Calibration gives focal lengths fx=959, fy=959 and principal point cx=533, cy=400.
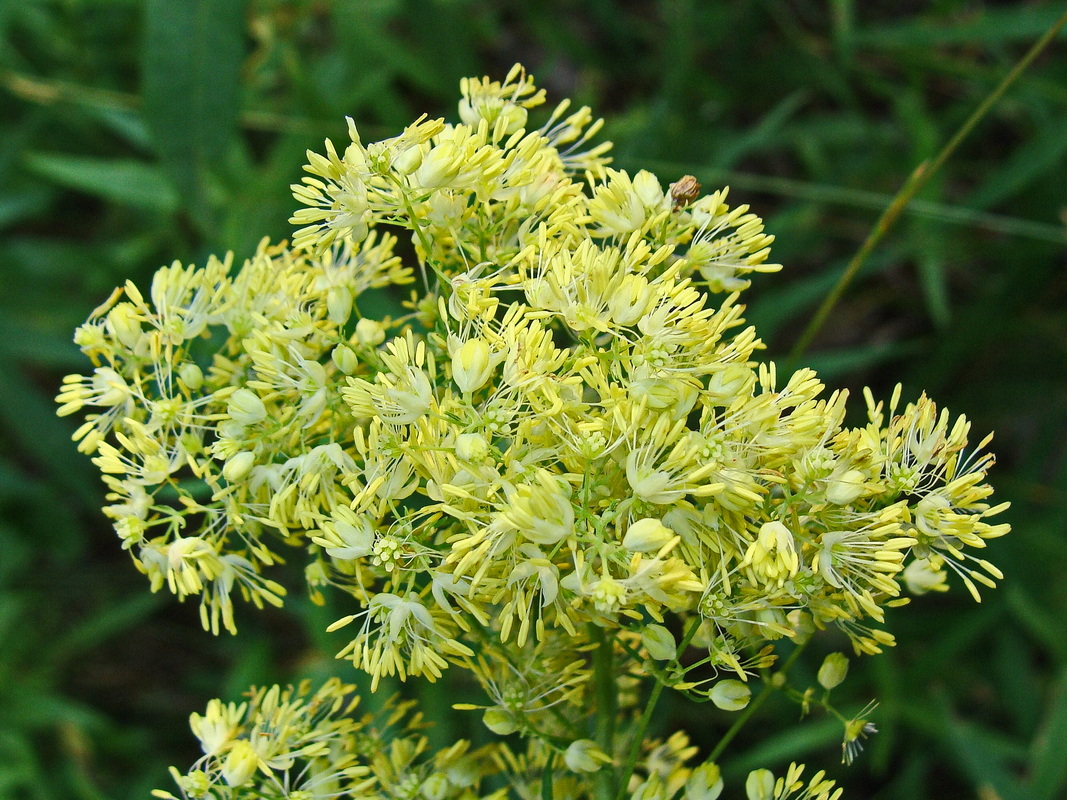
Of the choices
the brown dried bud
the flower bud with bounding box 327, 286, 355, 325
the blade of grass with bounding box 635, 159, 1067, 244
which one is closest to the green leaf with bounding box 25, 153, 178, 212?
the blade of grass with bounding box 635, 159, 1067, 244

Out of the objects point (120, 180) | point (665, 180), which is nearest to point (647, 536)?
point (665, 180)

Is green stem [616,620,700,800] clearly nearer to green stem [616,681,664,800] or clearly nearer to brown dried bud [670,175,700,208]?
green stem [616,681,664,800]

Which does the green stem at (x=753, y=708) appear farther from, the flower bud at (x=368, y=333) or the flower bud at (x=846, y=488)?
the flower bud at (x=368, y=333)

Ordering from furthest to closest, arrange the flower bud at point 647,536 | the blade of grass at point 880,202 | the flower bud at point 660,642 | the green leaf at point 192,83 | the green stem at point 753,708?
the blade of grass at point 880,202, the green leaf at point 192,83, the green stem at point 753,708, the flower bud at point 660,642, the flower bud at point 647,536

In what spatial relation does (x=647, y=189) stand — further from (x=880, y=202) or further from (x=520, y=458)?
(x=880, y=202)

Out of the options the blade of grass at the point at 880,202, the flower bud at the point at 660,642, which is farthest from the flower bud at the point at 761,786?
the blade of grass at the point at 880,202

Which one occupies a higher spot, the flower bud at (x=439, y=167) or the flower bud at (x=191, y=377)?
the flower bud at (x=439, y=167)

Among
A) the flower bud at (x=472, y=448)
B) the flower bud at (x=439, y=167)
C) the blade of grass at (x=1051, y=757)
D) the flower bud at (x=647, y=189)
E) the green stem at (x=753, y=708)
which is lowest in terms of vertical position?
the blade of grass at (x=1051, y=757)
